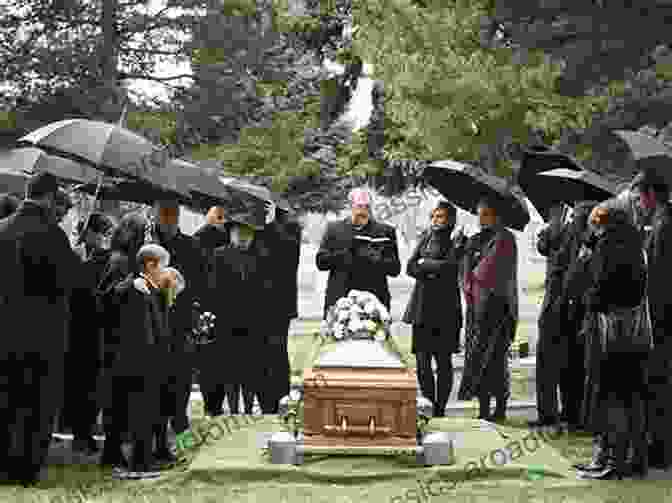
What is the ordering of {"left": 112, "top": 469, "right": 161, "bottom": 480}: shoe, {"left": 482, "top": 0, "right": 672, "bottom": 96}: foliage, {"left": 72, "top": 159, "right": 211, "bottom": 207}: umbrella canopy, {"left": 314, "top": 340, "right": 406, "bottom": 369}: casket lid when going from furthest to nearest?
{"left": 482, "top": 0, "right": 672, "bottom": 96}: foliage, {"left": 72, "top": 159, "right": 211, "bottom": 207}: umbrella canopy, {"left": 314, "top": 340, "right": 406, "bottom": 369}: casket lid, {"left": 112, "top": 469, "right": 161, "bottom": 480}: shoe

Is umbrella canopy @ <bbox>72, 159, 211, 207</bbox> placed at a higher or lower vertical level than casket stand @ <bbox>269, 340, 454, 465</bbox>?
higher

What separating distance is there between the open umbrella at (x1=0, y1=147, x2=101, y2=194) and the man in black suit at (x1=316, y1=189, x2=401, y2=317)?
2.25 meters

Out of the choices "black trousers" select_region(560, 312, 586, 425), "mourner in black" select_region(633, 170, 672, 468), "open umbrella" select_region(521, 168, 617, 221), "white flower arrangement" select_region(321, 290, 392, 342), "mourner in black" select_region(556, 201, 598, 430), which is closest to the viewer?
"mourner in black" select_region(633, 170, 672, 468)

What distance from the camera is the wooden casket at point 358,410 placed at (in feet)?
25.5

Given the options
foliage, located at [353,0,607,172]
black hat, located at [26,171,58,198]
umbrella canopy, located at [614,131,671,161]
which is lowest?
black hat, located at [26,171,58,198]

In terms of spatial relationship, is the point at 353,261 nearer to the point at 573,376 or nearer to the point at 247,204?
the point at 247,204

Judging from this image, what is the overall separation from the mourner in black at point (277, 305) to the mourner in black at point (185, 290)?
992 mm

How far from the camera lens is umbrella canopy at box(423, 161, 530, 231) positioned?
32.4 feet

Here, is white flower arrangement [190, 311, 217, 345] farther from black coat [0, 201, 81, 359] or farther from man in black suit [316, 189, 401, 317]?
black coat [0, 201, 81, 359]

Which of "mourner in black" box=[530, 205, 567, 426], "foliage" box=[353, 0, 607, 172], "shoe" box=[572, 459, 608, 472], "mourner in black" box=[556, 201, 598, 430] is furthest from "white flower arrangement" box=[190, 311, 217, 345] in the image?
"foliage" box=[353, 0, 607, 172]

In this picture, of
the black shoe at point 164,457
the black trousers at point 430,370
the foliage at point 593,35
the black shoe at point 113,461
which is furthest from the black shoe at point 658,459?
the foliage at point 593,35

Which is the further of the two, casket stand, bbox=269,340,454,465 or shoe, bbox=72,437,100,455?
shoe, bbox=72,437,100,455

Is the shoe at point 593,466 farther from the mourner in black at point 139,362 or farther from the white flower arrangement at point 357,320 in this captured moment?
the mourner in black at point 139,362

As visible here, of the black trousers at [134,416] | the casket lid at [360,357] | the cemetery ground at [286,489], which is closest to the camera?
the cemetery ground at [286,489]
